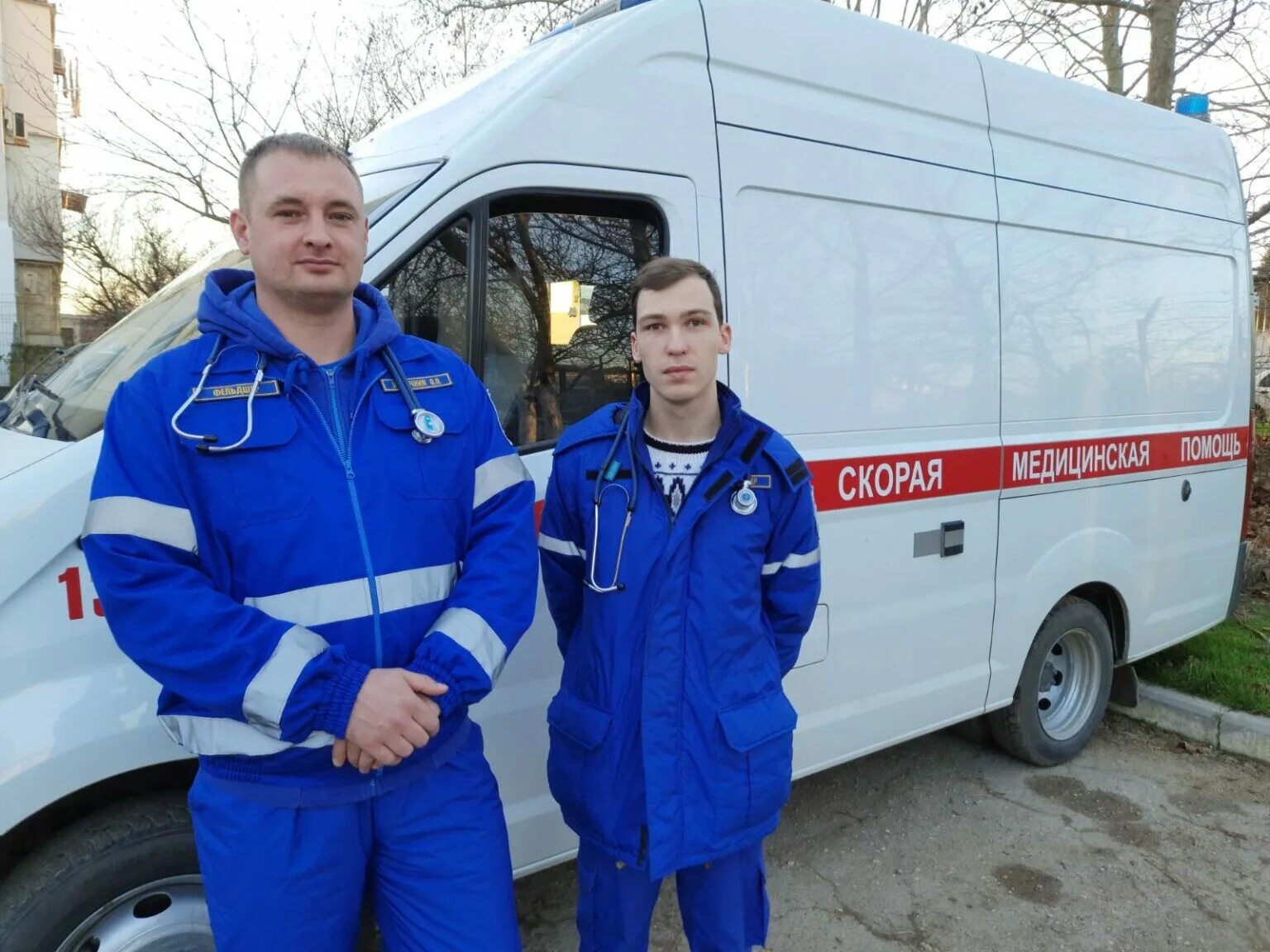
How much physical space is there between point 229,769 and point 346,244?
0.95m

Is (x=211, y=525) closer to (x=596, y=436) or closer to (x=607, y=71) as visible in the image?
(x=596, y=436)

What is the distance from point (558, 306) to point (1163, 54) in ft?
27.4

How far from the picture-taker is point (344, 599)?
5.22 ft

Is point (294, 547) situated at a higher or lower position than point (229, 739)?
higher

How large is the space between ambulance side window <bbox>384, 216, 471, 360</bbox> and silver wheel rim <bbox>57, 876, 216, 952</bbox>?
1369 mm

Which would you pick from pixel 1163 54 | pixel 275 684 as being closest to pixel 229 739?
pixel 275 684

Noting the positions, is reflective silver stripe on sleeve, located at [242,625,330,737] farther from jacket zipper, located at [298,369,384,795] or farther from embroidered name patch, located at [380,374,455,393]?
embroidered name patch, located at [380,374,455,393]

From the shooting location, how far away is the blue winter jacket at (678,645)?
1971 millimetres

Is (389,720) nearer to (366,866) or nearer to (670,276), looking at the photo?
(366,866)

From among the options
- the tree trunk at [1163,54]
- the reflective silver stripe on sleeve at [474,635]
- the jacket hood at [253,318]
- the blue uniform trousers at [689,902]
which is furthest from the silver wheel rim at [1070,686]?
the tree trunk at [1163,54]

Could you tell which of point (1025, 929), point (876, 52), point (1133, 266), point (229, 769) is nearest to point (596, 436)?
point (229, 769)


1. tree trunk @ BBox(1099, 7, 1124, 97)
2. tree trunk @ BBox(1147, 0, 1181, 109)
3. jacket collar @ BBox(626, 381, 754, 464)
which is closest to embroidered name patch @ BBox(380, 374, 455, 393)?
jacket collar @ BBox(626, 381, 754, 464)

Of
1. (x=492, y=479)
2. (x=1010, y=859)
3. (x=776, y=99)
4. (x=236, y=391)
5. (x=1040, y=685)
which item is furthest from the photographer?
(x=1040, y=685)

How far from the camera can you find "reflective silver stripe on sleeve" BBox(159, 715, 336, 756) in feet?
5.13
